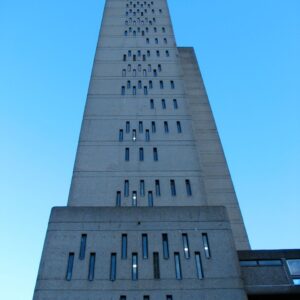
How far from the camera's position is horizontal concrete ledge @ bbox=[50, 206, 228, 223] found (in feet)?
76.0

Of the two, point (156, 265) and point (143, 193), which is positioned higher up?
point (143, 193)

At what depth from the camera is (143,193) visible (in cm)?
2759

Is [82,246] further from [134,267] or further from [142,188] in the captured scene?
[142,188]

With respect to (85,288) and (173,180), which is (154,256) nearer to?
A: (85,288)

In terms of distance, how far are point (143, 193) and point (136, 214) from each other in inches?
168

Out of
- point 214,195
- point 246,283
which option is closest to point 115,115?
point 214,195

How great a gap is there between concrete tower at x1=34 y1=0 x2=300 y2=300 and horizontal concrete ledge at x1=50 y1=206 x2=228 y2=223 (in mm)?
64

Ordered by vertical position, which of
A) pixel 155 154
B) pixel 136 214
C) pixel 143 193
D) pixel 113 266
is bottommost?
pixel 113 266

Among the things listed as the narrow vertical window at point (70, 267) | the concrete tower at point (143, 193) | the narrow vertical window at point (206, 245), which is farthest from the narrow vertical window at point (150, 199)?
the narrow vertical window at point (70, 267)

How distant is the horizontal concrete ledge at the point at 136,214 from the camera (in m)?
23.2

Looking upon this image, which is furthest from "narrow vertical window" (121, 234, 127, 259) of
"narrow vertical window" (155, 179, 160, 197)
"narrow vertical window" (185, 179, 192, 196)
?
"narrow vertical window" (185, 179, 192, 196)

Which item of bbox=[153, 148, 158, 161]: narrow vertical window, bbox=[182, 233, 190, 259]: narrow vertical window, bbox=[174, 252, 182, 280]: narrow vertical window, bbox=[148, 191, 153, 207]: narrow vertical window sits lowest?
bbox=[174, 252, 182, 280]: narrow vertical window

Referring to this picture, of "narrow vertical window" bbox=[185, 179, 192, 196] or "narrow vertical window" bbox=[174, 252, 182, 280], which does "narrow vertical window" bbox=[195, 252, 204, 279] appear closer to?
"narrow vertical window" bbox=[174, 252, 182, 280]

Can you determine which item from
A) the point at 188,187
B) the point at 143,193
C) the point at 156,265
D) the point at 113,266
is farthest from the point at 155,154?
the point at 113,266
